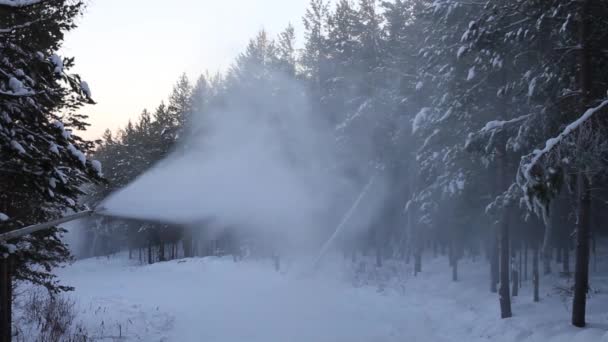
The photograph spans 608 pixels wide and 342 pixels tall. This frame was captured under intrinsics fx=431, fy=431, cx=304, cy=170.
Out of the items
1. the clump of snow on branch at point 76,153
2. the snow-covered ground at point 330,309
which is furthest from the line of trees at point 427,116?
the snow-covered ground at point 330,309

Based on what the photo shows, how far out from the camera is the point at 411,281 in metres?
23.7

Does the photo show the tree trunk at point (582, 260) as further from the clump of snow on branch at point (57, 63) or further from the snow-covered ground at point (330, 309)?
the clump of snow on branch at point (57, 63)

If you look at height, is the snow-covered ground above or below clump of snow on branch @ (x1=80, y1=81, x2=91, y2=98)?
below

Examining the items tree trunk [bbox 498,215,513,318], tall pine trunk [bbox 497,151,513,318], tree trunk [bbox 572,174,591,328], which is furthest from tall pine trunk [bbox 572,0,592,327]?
tree trunk [bbox 498,215,513,318]

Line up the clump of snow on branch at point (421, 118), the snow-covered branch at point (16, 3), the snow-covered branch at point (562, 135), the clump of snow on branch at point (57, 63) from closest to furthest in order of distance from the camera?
the snow-covered branch at point (16, 3) < the clump of snow on branch at point (57, 63) < the snow-covered branch at point (562, 135) < the clump of snow on branch at point (421, 118)

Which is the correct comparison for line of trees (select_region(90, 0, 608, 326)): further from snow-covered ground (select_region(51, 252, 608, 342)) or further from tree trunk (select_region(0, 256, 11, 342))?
tree trunk (select_region(0, 256, 11, 342))

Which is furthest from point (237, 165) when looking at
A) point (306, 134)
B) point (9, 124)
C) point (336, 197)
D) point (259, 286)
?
point (9, 124)

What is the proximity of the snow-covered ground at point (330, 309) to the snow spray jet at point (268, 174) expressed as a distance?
7.29 meters

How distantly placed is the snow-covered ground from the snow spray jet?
7.29m

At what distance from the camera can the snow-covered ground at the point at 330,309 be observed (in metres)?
12.7

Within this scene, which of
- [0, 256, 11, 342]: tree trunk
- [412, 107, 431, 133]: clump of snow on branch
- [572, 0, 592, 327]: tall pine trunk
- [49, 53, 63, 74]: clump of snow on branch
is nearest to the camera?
[49, 53, 63, 74]: clump of snow on branch

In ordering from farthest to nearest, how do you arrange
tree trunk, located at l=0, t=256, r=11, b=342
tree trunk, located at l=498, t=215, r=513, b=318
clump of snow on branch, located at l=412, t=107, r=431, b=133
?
clump of snow on branch, located at l=412, t=107, r=431, b=133, tree trunk, located at l=498, t=215, r=513, b=318, tree trunk, located at l=0, t=256, r=11, b=342

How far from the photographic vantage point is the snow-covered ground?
12.7 metres

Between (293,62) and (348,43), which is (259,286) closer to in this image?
(348,43)
